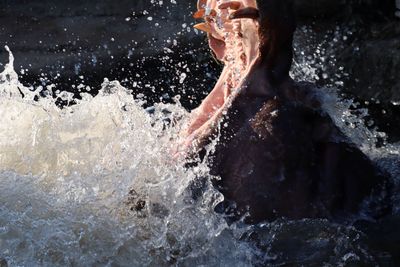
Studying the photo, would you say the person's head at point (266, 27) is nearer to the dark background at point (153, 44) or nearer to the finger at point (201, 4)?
the finger at point (201, 4)

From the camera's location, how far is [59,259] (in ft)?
7.07

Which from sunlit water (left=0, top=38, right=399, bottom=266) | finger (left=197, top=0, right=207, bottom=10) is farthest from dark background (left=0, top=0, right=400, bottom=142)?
sunlit water (left=0, top=38, right=399, bottom=266)

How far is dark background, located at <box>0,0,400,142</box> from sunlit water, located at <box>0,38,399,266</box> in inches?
70.4

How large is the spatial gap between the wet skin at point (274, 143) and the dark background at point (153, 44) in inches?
73.8

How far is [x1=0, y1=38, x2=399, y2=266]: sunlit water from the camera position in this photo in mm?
2207

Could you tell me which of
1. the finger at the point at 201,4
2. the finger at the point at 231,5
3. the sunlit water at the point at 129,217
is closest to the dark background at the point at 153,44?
the finger at the point at 201,4

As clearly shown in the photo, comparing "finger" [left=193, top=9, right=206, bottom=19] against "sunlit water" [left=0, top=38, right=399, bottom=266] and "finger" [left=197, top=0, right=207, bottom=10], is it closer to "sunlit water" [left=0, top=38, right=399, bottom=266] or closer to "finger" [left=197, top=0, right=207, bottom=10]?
"finger" [left=197, top=0, right=207, bottom=10]

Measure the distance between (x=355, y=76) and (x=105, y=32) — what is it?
79.7 inches

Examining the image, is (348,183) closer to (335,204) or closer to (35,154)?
(335,204)

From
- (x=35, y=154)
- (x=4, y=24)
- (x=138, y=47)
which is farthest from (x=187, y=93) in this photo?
(x=35, y=154)

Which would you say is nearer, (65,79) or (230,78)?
(230,78)

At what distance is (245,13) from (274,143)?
0.38m

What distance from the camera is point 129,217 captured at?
2316mm

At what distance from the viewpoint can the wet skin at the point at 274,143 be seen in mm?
2297
